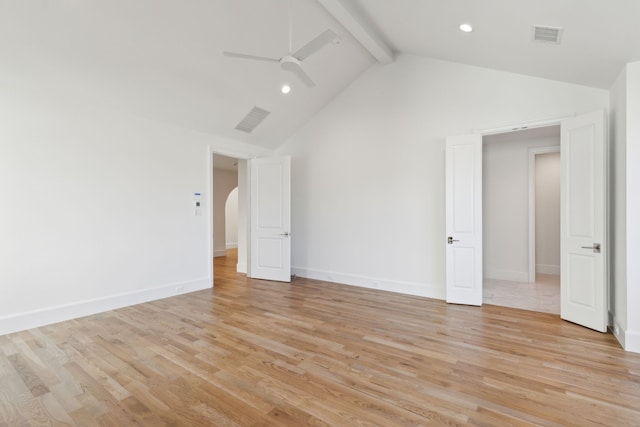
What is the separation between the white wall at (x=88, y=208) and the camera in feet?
11.1

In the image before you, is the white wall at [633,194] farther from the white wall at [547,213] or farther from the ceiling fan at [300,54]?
the white wall at [547,213]

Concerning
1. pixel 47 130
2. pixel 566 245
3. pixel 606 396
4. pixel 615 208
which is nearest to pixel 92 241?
pixel 47 130

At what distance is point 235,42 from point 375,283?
4231 millimetres

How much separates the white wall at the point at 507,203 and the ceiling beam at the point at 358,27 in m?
2.54

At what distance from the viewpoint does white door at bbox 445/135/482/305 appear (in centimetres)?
425

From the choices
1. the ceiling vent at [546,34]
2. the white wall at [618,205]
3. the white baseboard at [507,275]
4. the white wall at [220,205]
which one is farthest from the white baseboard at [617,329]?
the white wall at [220,205]

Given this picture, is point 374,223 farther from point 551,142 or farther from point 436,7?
point 551,142

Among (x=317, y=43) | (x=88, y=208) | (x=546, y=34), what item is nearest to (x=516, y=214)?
(x=546, y=34)

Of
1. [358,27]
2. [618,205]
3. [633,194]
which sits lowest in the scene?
[618,205]

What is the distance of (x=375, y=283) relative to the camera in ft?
17.4

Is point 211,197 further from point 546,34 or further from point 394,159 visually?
point 546,34

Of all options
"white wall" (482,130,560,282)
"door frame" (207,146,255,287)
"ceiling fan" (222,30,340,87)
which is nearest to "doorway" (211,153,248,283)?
"door frame" (207,146,255,287)

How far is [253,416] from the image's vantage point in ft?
6.43

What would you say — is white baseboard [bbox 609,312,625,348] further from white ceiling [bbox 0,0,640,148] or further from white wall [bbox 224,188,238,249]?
white wall [bbox 224,188,238,249]
